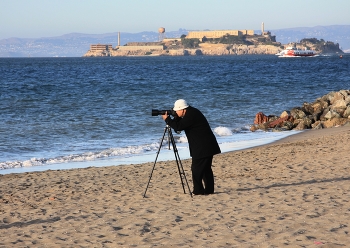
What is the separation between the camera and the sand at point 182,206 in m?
6.99

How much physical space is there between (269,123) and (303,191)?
12.4 meters

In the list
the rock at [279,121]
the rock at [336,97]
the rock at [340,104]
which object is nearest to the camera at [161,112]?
the rock at [279,121]

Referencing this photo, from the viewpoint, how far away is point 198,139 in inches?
359

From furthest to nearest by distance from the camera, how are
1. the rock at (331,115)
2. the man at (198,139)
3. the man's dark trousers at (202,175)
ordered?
the rock at (331,115)
the man's dark trousers at (202,175)
the man at (198,139)

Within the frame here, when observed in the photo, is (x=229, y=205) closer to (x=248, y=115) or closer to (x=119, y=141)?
(x=119, y=141)

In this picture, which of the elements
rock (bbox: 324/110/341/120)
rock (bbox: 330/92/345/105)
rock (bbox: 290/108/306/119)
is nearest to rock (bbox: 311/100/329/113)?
rock (bbox: 330/92/345/105)

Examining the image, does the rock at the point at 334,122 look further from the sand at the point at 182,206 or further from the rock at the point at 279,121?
the sand at the point at 182,206

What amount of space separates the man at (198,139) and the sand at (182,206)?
254 millimetres

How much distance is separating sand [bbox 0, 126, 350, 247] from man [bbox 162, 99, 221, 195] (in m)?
0.25

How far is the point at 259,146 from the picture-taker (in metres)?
16.4

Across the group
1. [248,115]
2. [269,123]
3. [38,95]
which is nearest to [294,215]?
[269,123]

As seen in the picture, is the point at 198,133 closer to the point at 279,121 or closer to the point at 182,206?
the point at 182,206

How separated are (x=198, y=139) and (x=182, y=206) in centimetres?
102

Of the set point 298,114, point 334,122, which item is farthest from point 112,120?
point 334,122
